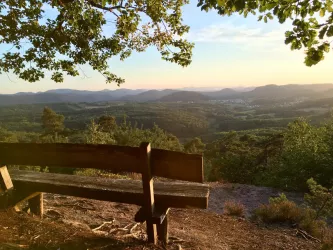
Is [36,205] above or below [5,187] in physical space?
below

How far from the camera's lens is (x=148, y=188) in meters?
3.47

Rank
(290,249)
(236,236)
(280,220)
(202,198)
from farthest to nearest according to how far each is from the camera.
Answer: (280,220) < (236,236) < (290,249) < (202,198)

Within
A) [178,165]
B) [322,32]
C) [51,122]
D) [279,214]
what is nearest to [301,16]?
[322,32]

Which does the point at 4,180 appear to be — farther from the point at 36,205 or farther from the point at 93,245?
the point at 93,245

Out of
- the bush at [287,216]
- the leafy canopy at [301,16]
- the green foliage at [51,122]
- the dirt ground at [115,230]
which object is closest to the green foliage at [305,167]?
the bush at [287,216]

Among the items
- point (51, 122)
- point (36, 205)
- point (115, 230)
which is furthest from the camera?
point (51, 122)

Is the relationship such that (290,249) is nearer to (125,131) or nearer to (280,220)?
(280,220)

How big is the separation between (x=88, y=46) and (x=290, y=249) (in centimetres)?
747

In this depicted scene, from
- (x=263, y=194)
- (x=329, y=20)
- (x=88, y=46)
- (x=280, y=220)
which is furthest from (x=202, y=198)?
(x=263, y=194)

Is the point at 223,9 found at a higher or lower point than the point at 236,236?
higher

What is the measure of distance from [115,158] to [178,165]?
779mm

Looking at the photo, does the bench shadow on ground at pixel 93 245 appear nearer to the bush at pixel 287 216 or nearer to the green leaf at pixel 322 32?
the green leaf at pixel 322 32

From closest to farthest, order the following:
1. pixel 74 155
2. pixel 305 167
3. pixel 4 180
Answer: pixel 74 155
pixel 4 180
pixel 305 167

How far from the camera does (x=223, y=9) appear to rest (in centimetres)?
493
